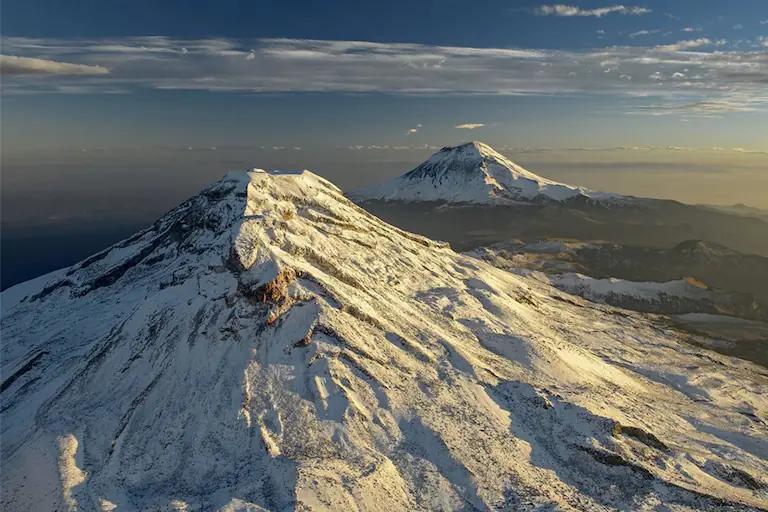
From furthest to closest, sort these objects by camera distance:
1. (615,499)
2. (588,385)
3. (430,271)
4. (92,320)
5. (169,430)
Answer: (430,271) < (92,320) < (588,385) < (169,430) < (615,499)

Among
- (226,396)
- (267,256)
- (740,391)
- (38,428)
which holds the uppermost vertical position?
(267,256)

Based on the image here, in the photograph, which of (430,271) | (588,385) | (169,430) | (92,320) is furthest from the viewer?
(430,271)

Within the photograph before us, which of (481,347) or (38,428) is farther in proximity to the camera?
(481,347)

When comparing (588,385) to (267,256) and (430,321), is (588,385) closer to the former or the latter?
(430,321)

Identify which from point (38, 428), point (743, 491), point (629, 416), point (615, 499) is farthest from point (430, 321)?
point (38, 428)

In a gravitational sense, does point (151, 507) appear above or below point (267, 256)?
below

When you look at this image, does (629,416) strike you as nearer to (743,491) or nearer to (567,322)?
(743,491)
